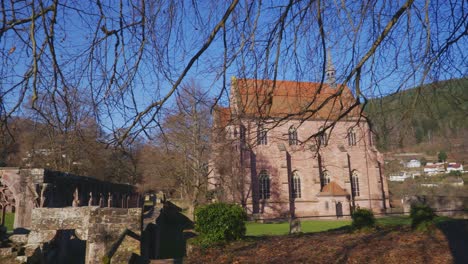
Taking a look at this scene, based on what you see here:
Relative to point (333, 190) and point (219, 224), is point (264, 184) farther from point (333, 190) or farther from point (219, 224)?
point (219, 224)

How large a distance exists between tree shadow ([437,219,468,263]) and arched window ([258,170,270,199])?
23539 millimetres

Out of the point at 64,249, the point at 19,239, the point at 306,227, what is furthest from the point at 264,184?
the point at 19,239

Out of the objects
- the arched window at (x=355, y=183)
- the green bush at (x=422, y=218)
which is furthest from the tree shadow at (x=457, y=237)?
the arched window at (x=355, y=183)

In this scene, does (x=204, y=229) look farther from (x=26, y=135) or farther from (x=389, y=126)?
(x=389, y=126)

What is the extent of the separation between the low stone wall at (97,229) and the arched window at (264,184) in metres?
26.9

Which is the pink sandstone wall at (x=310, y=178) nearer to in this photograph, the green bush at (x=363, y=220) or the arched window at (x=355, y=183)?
the arched window at (x=355, y=183)

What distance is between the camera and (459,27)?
13.3 ft

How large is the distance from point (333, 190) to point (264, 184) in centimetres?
700

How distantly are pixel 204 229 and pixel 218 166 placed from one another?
1549cm

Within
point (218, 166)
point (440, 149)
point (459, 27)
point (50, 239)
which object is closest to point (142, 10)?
point (459, 27)

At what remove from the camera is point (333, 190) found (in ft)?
115

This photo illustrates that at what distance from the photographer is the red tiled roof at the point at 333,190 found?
1361 inches

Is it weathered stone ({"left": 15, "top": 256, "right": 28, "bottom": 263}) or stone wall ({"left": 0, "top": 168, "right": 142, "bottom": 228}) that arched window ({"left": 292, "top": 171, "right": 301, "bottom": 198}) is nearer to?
stone wall ({"left": 0, "top": 168, "right": 142, "bottom": 228})

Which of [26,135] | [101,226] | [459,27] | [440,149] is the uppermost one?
[459,27]
